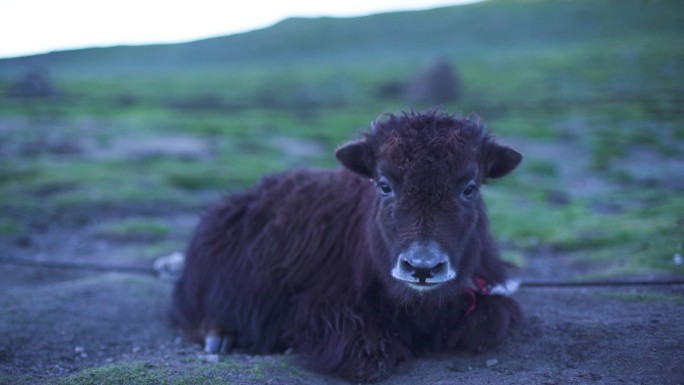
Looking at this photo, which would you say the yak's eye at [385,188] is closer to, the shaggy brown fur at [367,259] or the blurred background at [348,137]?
the shaggy brown fur at [367,259]

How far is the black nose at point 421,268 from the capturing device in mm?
4078

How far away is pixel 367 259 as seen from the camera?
520 centimetres

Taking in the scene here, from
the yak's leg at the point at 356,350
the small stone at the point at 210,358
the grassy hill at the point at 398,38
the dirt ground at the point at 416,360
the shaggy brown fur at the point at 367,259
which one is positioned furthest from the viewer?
the grassy hill at the point at 398,38

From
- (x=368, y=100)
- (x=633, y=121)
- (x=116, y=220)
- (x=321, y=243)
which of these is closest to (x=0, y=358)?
(x=321, y=243)

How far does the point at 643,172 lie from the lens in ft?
62.7

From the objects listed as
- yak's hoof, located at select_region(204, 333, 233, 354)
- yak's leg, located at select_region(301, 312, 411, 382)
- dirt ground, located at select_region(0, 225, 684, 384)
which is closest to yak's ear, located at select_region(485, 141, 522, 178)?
dirt ground, located at select_region(0, 225, 684, 384)

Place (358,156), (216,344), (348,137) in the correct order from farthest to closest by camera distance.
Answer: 1. (348,137)
2. (216,344)
3. (358,156)

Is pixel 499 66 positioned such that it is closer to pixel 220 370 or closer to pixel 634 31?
pixel 634 31

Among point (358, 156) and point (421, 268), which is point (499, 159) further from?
point (421, 268)

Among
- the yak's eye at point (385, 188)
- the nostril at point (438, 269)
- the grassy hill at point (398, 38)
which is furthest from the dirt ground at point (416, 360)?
the grassy hill at point (398, 38)

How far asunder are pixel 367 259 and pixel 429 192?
104 centimetres

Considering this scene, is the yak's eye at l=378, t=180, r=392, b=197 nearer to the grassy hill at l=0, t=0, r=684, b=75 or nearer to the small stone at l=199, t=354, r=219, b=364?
the small stone at l=199, t=354, r=219, b=364

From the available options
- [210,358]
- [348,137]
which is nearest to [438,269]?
[210,358]

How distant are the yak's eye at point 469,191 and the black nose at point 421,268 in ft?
2.76
